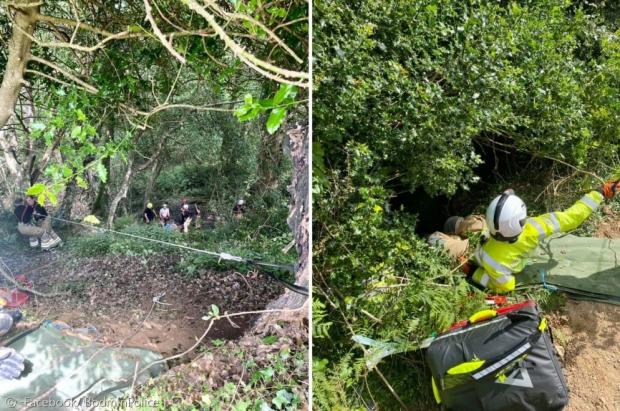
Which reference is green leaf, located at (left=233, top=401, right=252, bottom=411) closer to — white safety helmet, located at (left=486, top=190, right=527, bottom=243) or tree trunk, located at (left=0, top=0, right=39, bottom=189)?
tree trunk, located at (left=0, top=0, right=39, bottom=189)

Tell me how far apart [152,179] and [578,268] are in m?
2.54

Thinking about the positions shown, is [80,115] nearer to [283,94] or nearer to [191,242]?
[191,242]

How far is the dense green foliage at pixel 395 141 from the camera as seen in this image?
181 centimetres

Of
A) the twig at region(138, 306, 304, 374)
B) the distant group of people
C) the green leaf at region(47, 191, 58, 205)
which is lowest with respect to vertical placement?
the twig at region(138, 306, 304, 374)

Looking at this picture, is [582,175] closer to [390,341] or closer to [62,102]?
[390,341]

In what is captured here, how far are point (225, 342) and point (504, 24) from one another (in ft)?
7.02

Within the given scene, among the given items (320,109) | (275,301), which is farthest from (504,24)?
(275,301)

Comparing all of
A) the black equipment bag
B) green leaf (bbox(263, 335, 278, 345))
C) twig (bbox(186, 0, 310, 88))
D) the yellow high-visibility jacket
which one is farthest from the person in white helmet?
twig (bbox(186, 0, 310, 88))

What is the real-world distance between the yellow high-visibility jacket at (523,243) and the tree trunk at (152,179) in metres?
1.87

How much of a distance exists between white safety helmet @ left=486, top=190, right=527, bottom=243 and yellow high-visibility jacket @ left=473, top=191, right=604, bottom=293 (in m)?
0.13

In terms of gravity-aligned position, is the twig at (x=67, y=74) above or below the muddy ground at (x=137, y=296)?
above

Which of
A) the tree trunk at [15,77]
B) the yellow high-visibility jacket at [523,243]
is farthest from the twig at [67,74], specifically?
the yellow high-visibility jacket at [523,243]

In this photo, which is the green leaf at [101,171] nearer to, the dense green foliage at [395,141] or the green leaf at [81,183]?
the green leaf at [81,183]

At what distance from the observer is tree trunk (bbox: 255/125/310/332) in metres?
1.40
